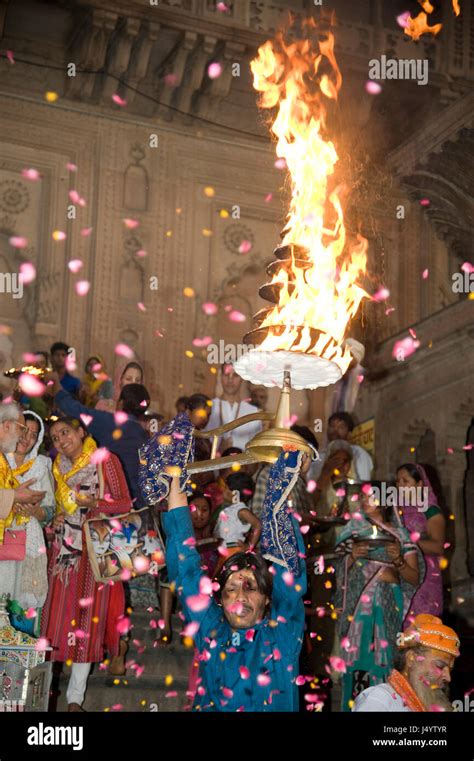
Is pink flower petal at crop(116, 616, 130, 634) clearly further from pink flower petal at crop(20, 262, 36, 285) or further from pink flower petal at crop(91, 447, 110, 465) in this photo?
pink flower petal at crop(20, 262, 36, 285)

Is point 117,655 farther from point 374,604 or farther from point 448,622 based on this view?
point 448,622

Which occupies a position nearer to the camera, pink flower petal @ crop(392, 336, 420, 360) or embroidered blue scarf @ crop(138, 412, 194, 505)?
embroidered blue scarf @ crop(138, 412, 194, 505)

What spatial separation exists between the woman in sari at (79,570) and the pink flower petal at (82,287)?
6481 mm

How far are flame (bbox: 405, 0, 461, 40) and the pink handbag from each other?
10.4m

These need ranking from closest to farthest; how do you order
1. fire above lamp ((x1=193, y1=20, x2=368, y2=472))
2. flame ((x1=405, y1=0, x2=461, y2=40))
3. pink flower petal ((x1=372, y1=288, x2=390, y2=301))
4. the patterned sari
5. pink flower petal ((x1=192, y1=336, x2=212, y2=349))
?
1. fire above lamp ((x1=193, y1=20, x2=368, y2=472))
2. the patterned sari
3. pink flower petal ((x1=192, y1=336, x2=212, y2=349))
4. flame ((x1=405, y1=0, x2=461, y2=40))
5. pink flower petal ((x1=372, y1=288, x2=390, y2=301))

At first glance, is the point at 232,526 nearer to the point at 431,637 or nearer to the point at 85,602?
the point at 85,602

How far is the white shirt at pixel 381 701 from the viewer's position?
510 centimetres

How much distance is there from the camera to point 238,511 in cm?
816

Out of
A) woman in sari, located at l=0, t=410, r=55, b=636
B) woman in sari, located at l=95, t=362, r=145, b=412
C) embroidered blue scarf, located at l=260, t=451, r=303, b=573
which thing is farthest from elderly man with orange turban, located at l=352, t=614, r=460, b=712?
woman in sari, located at l=95, t=362, r=145, b=412

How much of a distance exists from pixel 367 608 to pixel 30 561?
227 cm

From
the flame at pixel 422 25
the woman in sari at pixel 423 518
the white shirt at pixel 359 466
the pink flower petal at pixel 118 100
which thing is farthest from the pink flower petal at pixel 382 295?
the woman in sari at pixel 423 518

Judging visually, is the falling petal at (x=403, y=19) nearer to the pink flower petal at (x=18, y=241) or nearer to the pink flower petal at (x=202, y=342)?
the pink flower petal at (x=202, y=342)

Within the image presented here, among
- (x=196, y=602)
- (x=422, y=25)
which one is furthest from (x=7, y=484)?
(x=422, y=25)

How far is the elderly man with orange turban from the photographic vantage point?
17.0 ft
